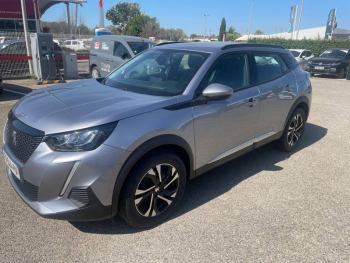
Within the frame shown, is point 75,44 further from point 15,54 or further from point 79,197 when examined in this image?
point 79,197

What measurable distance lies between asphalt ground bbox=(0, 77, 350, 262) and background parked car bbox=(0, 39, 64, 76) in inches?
396

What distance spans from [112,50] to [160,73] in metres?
7.43

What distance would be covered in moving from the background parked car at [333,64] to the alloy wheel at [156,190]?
52.4 feet

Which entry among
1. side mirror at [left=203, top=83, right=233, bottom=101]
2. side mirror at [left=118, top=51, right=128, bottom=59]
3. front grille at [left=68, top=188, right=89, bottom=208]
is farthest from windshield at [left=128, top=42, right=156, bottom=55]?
front grille at [left=68, top=188, right=89, bottom=208]

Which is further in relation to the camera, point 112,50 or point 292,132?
point 112,50

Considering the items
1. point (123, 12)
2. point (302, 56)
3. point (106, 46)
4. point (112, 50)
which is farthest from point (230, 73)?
point (123, 12)

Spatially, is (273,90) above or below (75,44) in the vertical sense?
below

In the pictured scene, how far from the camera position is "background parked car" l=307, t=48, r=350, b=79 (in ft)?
51.6

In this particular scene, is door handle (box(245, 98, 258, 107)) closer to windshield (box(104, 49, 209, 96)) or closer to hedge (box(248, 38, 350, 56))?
windshield (box(104, 49, 209, 96))

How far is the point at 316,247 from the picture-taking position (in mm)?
2592

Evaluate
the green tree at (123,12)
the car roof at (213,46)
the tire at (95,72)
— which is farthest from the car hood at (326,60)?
the green tree at (123,12)

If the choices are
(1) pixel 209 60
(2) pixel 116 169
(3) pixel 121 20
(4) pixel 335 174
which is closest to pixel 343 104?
(4) pixel 335 174

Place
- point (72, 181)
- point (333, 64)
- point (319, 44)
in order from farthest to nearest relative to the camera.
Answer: point (319, 44) → point (333, 64) → point (72, 181)

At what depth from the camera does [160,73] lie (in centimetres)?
342
